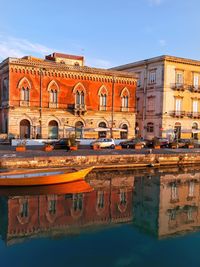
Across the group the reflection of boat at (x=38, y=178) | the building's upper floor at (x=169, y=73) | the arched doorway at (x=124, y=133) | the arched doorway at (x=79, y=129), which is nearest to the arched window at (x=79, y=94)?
the arched doorway at (x=79, y=129)

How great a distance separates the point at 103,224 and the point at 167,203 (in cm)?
635

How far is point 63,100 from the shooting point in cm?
4044

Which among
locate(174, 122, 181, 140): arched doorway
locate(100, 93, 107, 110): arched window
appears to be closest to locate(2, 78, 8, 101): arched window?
locate(100, 93, 107, 110): arched window

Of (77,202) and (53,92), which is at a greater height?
(53,92)

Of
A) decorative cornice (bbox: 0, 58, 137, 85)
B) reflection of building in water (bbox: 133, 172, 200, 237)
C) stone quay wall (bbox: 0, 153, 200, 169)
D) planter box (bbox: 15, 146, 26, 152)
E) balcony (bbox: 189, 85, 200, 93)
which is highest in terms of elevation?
decorative cornice (bbox: 0, 58, 137, 85)

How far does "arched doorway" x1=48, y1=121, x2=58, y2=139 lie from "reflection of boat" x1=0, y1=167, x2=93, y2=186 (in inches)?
655

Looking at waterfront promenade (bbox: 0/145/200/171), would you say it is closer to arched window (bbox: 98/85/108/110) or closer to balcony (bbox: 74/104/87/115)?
balcony (bbox: 74/104/87/115)

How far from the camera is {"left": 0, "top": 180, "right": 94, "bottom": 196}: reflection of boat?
68.4 feet

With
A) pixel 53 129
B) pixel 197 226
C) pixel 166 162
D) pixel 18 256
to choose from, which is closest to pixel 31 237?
pixel 18 256

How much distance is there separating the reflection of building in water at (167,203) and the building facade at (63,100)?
15326mm

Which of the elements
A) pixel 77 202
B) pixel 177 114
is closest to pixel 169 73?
pixel 177 114

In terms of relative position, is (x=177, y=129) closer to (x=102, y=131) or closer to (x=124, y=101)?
(x=124, y=101)

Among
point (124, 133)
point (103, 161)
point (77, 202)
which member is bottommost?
point (77, 202)

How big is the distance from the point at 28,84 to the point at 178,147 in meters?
22.3
